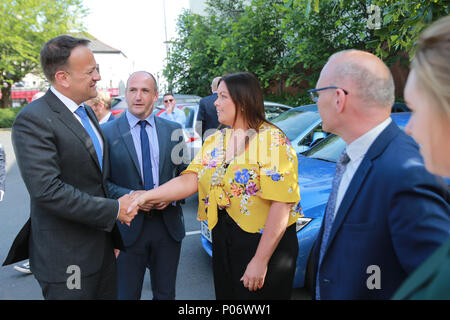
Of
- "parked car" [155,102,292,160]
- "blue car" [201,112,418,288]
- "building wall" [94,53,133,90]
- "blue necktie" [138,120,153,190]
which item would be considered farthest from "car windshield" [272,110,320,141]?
"building wall" [94,53,133,90]

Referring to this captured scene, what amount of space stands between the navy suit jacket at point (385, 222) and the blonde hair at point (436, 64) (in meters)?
0.43

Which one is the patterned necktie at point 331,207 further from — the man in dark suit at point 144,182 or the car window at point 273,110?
the car window at point 273,110

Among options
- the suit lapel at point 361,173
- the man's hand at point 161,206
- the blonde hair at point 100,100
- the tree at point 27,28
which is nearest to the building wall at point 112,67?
the tree at point 27,28

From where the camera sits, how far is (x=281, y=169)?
2111mm

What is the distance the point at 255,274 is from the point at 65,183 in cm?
119

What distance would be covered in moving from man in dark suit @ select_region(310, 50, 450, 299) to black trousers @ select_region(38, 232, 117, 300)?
1.32 metres

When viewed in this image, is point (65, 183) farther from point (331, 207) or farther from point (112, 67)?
point (112, 67)

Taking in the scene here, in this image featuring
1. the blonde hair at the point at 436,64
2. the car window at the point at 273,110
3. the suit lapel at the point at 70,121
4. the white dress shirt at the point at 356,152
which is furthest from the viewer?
the car window at the point at 273,110

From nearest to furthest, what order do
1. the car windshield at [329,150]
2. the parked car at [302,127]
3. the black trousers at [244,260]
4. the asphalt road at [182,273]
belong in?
the black trousers at [244,260]
the asphalt road at [182,273]
the car windshield at [329,150]
the parked car at [302,127]

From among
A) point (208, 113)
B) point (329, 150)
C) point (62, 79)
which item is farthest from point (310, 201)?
point (208, 113)

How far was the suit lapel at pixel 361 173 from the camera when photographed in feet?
4.68
